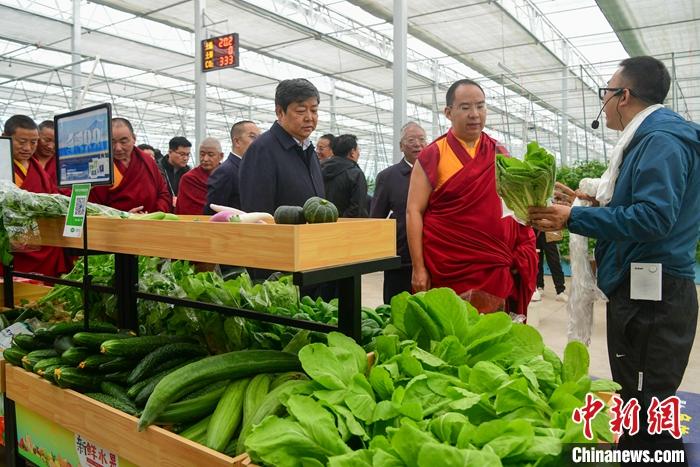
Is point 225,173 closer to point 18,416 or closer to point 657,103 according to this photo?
point 18,416

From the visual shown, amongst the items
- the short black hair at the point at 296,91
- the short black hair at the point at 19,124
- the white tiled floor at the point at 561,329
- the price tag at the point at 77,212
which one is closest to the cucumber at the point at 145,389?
the price tag at the point at 77,212

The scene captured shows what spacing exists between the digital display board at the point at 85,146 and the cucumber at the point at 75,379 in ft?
1.91

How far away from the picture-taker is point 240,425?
52.8 inches

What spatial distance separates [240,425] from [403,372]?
437 mm

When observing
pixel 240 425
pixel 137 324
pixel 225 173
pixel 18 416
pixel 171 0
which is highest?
pixel 171 0

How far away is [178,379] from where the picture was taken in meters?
1.38

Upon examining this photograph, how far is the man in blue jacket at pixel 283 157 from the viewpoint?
2410 mm

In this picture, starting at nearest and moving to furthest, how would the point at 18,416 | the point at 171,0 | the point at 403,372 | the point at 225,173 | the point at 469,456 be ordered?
the point at 469,456, the point at 403,372, the point at 18,416, the point at 225,173, the point at 171,0

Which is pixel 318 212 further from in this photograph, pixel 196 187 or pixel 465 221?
pixel 196 187

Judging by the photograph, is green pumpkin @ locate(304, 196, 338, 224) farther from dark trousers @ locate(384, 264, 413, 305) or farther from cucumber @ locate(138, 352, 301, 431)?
dark trousers @ locate(384, 264, 413, 305)

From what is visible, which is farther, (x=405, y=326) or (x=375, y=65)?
(x=375, y=65)

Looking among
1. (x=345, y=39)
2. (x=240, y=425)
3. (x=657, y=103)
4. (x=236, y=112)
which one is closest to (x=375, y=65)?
(x=345, y=39)

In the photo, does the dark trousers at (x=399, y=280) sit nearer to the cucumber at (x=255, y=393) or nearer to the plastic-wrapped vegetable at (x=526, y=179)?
the plastic-wrapped vegetable at (x=526, y=179)

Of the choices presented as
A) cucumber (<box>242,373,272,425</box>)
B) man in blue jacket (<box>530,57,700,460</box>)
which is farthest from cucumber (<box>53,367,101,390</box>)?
man in blue jacket (<box>530,57,700,460</box>)
